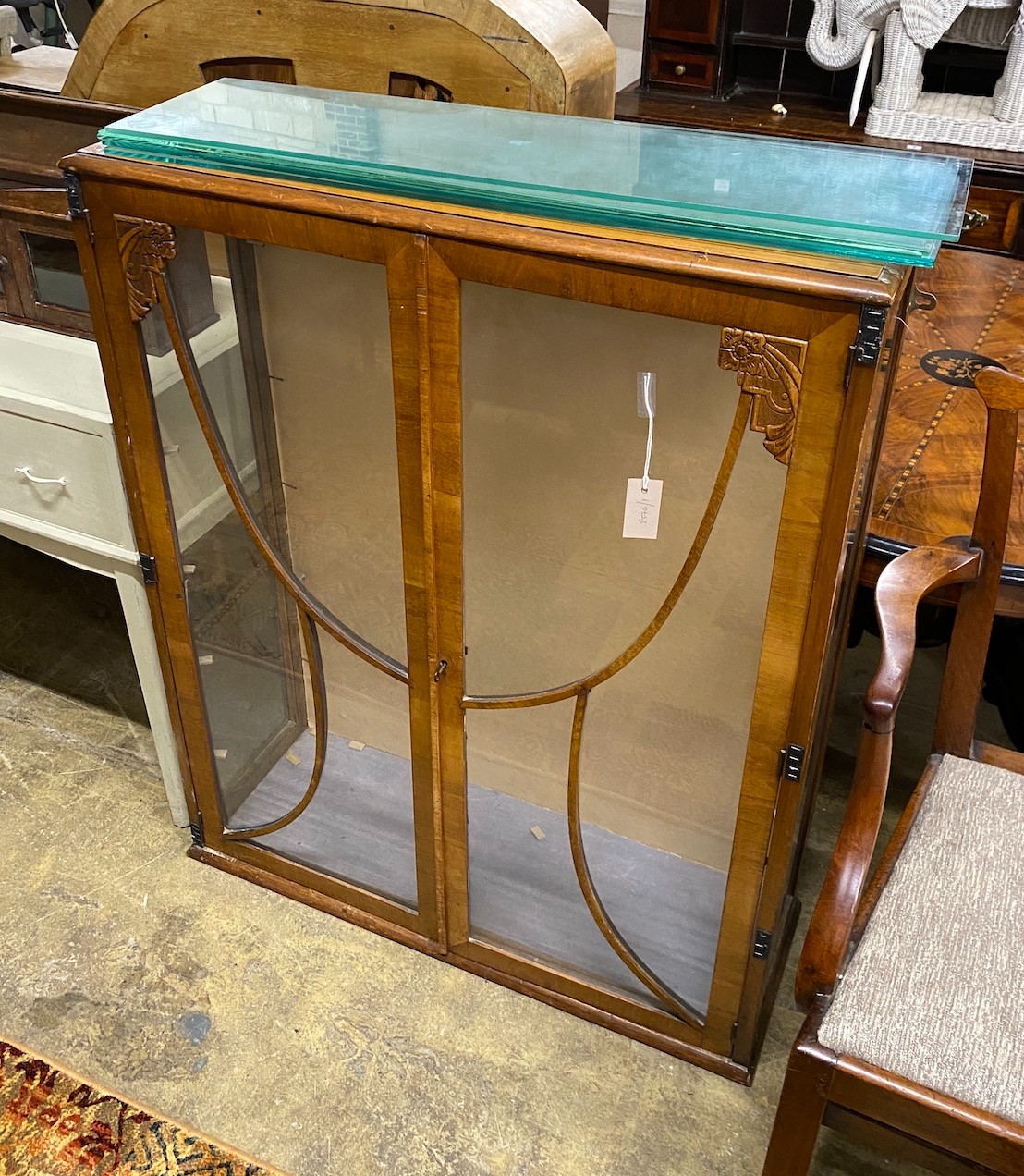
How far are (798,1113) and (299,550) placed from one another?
3.15 feet

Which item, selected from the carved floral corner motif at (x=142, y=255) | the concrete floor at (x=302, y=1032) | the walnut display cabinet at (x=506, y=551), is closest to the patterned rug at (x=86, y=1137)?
the concrete floor at (x=302, y=1032)

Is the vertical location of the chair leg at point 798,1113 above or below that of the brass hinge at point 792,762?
below

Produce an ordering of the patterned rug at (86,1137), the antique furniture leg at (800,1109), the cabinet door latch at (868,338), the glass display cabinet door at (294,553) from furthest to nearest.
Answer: the patterned rug at (86,1137), the glass display cabinet door at (294,553), the antique furniture leg at (800,1109), the cabinet door latch at (868,338)

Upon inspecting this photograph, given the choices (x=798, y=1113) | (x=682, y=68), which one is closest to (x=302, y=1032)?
(x=798, y=1113)

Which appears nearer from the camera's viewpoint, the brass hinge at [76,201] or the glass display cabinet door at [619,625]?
the glass display cabinet door at [619,625]

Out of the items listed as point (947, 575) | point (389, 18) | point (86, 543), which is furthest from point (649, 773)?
point (389, 18)

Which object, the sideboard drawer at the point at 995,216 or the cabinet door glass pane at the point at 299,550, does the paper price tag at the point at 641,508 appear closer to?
the cabinet door glass pane at the point at 299,550

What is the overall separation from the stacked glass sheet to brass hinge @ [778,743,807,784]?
1.89 feet

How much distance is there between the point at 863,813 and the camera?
3.85ft

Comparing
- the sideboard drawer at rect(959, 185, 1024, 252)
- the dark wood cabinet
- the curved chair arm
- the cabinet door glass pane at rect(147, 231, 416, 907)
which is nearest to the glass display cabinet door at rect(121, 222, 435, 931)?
the cabinet door glass pane at rect(147, 231, 416, 907)

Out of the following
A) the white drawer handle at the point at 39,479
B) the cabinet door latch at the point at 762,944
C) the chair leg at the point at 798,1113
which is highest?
the white drawer handle at the point at 39,479

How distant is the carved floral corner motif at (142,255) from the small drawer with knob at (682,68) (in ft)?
7.79

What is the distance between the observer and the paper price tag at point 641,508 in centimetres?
128

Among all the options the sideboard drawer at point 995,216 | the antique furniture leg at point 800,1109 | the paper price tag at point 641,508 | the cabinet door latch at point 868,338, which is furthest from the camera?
the sideboard drawer at point 995,216
